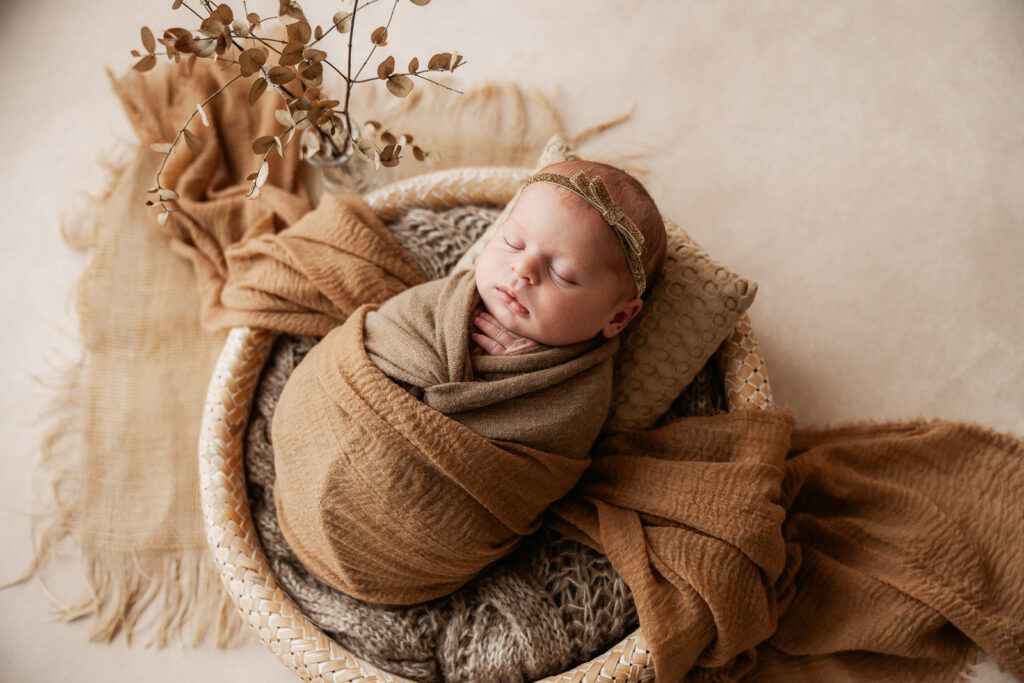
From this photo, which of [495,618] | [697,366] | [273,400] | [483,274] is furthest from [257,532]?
[697,366]

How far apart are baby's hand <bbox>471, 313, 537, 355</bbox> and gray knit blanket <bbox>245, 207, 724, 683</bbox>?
0.38 metres

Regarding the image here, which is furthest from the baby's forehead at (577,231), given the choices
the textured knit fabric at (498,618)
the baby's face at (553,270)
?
the textured knit fabric at (498,618)

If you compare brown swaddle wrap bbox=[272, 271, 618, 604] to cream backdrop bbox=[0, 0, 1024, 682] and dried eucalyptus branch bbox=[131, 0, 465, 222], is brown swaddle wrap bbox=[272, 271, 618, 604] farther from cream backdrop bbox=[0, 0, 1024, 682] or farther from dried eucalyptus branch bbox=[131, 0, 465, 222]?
cream backdrop bbox=[0, 0, 1024, 682]

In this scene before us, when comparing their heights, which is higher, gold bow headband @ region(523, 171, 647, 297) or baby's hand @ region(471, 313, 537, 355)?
gold bow headband @ region(523, 171, 647, 297)

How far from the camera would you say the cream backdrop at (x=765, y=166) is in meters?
1.68

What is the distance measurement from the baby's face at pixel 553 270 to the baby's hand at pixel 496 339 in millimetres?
20

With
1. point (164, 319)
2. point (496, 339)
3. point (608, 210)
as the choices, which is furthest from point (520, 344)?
point (164, 319)

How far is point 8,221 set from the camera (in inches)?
72.6

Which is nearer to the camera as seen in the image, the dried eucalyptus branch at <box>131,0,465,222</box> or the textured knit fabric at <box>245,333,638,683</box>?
the dried eucalyptus branch at <box>131,0,465,222</box>

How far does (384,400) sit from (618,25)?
1.41 meters

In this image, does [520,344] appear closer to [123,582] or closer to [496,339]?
[496,339]

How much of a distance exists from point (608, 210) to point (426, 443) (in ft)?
1.51

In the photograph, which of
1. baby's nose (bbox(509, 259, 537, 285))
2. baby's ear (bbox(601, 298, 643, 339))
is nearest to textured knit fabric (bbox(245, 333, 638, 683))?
baby's ear (bbox(601, 298, 643, 339))

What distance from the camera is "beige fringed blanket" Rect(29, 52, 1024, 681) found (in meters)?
1.21
